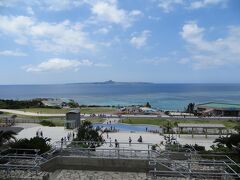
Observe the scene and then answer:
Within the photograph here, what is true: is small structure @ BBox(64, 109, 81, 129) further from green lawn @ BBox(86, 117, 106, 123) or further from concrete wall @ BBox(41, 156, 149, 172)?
concrete wall @ BBox(41, 156, 149, 172)

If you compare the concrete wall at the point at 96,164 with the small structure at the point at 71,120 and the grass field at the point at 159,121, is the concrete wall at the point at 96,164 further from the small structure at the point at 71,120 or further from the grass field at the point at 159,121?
the grass field at the point at 159,121

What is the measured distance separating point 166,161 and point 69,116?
88.6 ft

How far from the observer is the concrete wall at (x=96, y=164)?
16.2 metres

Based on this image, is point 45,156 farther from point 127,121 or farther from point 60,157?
point 127,121

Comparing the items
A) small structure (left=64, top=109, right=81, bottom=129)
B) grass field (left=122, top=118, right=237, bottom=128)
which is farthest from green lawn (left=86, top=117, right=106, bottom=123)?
small structure (left=64, top=109, right=81, bottom=129)

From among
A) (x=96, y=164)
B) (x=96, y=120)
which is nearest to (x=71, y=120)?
(x=96, y=120)

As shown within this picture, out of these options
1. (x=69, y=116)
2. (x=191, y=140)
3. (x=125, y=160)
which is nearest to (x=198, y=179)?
(x=125, y=160)

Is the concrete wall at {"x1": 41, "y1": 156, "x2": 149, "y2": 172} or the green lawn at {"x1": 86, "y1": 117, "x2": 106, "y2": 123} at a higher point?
the concrete wall at {"x1": 41, "y1": 156, "x2": 149, "y2": 172}

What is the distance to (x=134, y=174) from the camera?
51.5 feet

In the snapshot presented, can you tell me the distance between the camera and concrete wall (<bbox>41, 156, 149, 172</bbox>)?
16156 mm

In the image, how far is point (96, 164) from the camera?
16422 millimetres

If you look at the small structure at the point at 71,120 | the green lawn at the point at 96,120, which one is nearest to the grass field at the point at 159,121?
the green lawn at the point at 96,120

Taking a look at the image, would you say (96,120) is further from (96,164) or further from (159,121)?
(96,164)

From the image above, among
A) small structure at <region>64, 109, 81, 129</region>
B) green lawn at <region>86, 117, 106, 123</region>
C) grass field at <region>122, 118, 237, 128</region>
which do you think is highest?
small structure at <region>64, 109, 81, 129</region>
